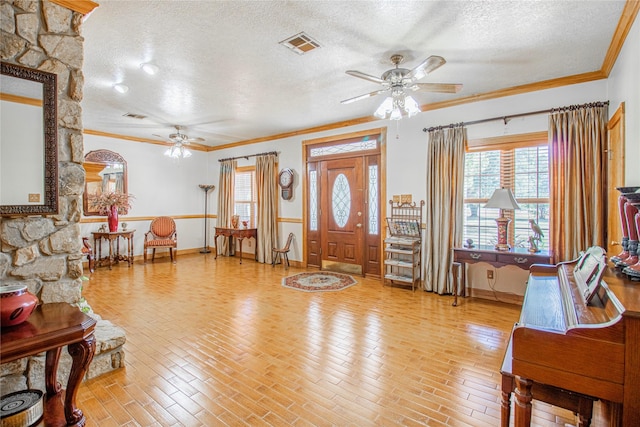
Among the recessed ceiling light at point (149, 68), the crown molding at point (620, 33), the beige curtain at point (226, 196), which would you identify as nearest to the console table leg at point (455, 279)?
the crown molding at point (620, 33)

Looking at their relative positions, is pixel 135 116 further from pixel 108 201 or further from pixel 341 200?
pixel 341 200

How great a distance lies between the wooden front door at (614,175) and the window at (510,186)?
67 cm

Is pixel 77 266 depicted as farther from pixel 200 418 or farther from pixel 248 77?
pixel 248 77

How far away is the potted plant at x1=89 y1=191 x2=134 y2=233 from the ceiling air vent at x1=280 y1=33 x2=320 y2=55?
517 centimetres

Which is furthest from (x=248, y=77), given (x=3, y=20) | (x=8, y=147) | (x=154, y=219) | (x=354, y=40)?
(x=154, y=219)

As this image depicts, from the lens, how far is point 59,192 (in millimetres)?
2043

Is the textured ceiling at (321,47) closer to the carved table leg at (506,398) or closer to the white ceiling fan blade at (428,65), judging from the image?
the white ceiling fan blade at (428,65)

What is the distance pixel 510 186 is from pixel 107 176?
287 inches

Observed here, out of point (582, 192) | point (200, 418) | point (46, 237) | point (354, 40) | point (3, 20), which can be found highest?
point (354, 40)

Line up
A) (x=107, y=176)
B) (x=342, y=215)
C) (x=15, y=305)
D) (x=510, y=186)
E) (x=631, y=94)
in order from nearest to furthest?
(x=15, y=305), (x=631, y=94), (x=510, y=186), (x=342, y=215), (x=107, y=176)

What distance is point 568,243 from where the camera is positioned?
3562 mm

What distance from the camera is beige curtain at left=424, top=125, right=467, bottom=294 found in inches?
171

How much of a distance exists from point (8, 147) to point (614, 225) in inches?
187

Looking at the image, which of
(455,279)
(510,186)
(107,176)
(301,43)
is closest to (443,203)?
(510,186)
